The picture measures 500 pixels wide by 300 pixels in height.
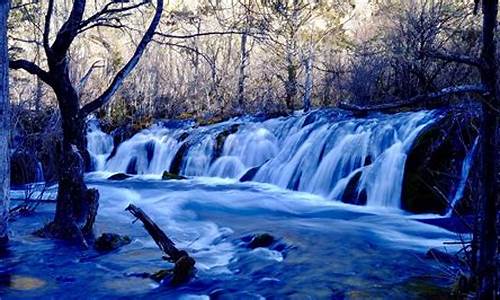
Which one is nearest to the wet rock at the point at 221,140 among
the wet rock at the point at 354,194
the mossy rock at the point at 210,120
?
the mossy rock at the point at 210,120

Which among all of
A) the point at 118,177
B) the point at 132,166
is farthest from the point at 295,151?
the point at 132,166

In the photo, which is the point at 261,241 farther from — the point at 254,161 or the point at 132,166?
the point at 132,166

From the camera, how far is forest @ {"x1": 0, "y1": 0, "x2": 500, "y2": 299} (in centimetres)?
548

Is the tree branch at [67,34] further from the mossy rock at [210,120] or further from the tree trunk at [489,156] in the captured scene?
the mossy rock at [210,120]

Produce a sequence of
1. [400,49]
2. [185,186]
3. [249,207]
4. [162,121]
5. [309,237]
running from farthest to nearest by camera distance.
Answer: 1. [162,121]
2. [400,49]
3. [185,186]
4. [249,207]
5. [309,237]

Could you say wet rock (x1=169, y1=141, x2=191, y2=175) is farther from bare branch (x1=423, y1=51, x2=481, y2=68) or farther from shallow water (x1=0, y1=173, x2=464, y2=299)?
bare branch (x1=423, y1=51, x2=481, y2=68)

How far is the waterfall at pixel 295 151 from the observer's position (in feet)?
35.9

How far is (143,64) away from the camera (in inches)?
873

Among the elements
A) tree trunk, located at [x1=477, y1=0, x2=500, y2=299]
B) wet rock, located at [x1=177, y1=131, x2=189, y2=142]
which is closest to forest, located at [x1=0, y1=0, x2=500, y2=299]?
tree trunk, located at [x1=477, y1=0, x2=500, y2=299]

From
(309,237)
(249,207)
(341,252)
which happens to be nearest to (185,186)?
(249,207)

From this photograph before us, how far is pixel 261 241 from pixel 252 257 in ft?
1.95

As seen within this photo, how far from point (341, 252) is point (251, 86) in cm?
1550

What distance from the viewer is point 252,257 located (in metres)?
6.86

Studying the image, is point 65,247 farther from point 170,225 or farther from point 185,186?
point 185,186
